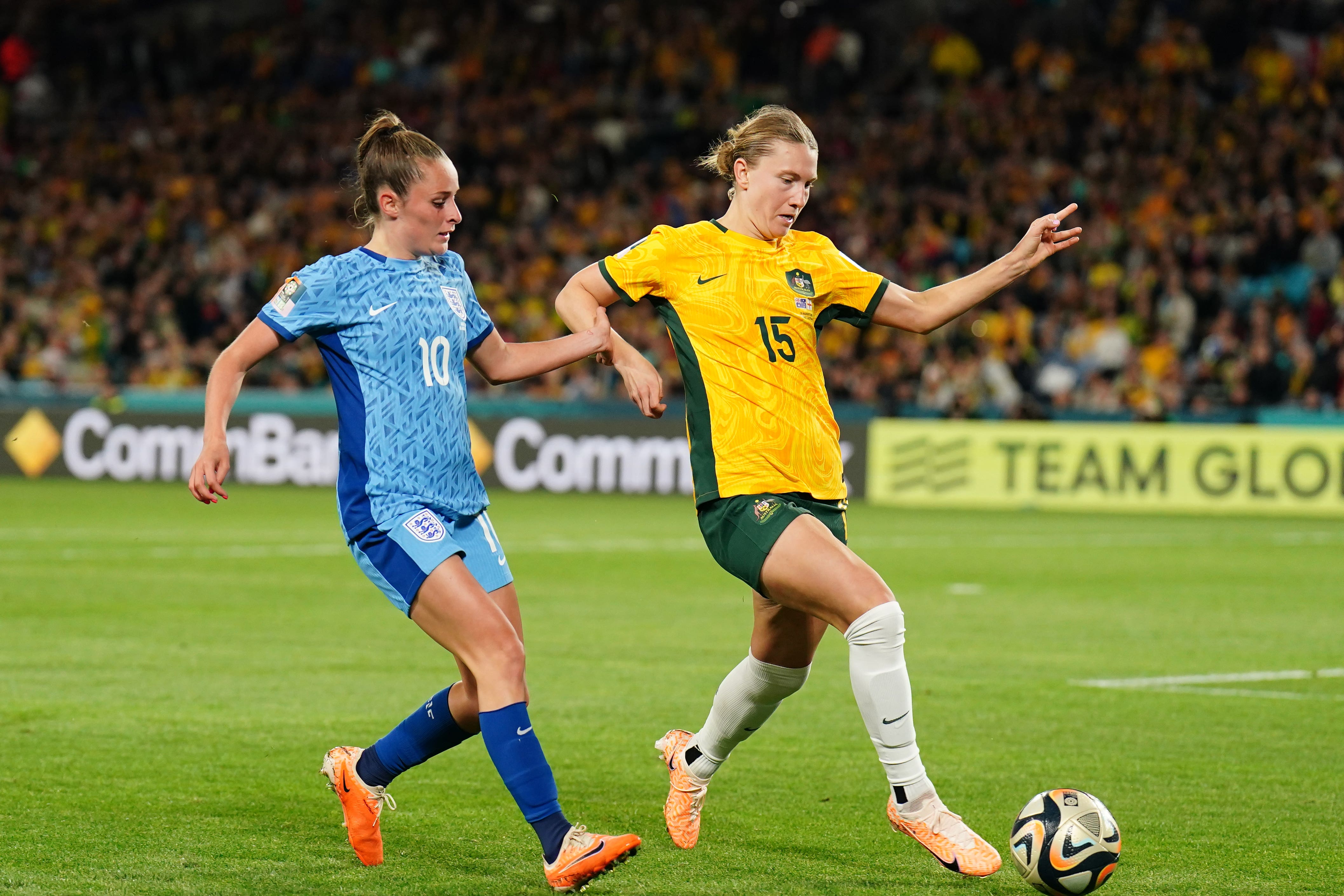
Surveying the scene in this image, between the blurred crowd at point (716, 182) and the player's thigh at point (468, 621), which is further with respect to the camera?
the blurred crowd at point (716, 182)

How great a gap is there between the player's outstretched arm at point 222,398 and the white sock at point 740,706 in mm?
1809

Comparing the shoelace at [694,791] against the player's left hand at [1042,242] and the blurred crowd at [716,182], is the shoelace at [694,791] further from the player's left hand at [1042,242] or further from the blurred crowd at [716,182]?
the blurred crowd at [716,182]

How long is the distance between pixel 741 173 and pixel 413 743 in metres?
2.04

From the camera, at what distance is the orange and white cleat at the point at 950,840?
5.27m

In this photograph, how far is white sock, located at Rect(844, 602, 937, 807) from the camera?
5441mm

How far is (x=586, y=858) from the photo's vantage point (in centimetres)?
491

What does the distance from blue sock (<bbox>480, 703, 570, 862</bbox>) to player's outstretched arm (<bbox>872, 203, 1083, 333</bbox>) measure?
186 cm

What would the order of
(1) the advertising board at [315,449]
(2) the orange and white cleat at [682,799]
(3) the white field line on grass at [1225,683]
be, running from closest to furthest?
(2) the orange and white cleat at [682,799] → (3) the white field line on grass at [1225,683] → (1) the advertising board at [315,449]

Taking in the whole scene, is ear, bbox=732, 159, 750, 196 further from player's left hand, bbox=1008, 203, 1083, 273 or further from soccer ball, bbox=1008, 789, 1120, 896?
soccer ball, bbox=1008, 789, 1120, 896

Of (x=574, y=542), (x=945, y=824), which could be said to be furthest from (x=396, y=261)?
(x=574, y=542)

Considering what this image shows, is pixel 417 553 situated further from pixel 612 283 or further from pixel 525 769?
pixel 612 283

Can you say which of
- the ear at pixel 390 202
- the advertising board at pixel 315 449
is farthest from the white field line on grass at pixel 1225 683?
the advertising board at pixel 315 449

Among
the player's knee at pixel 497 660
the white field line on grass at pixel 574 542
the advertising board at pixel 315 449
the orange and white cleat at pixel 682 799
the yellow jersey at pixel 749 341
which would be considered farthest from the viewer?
the advertising board at pixel 315 449

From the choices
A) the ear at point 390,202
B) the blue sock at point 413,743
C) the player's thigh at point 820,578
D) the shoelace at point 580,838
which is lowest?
the shoelace at point 580,838
